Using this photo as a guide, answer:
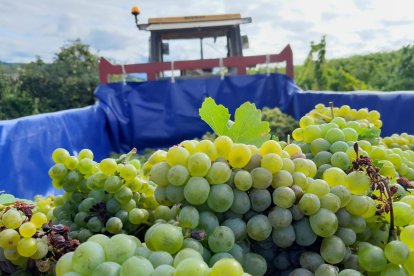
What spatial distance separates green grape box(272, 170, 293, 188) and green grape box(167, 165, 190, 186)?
0.14 m

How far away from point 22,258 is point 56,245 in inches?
2.6

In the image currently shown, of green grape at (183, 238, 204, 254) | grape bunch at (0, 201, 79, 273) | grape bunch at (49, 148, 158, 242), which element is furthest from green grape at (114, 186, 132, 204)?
green grape at (183, 238, 204, 254)

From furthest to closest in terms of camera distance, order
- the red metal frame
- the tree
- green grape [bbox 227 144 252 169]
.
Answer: the tree, the red metal frame, green grape [bbox 227 144 252 169]

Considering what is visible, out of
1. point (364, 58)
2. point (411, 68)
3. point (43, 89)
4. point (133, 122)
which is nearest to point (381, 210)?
point (133, 122)

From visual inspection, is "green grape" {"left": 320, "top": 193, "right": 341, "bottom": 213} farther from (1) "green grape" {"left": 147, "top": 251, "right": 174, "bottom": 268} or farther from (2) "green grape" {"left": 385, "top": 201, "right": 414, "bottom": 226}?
(1) "green grape" {"left": 147, "top": 251, "right": 174, "bottom": 268}

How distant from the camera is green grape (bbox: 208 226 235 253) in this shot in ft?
1.85

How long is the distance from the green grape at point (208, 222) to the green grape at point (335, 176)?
0.22 meters

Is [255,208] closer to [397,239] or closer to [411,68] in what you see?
[397,239]

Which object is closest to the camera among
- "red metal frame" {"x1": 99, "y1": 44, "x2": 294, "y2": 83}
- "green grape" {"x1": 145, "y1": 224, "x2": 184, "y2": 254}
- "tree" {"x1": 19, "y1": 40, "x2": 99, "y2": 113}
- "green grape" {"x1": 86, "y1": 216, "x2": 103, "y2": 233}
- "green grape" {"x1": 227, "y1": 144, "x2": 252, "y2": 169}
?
"green grape" {"x1": 145, "y1": 224, "x2": 184, "y2": 254}

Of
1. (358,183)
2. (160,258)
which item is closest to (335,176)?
(358,183)

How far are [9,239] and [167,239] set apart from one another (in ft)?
0.90

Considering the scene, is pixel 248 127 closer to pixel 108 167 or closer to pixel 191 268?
pixel 108 167

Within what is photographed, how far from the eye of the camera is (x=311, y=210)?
0.61 metres

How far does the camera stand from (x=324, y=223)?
59 centimetres
